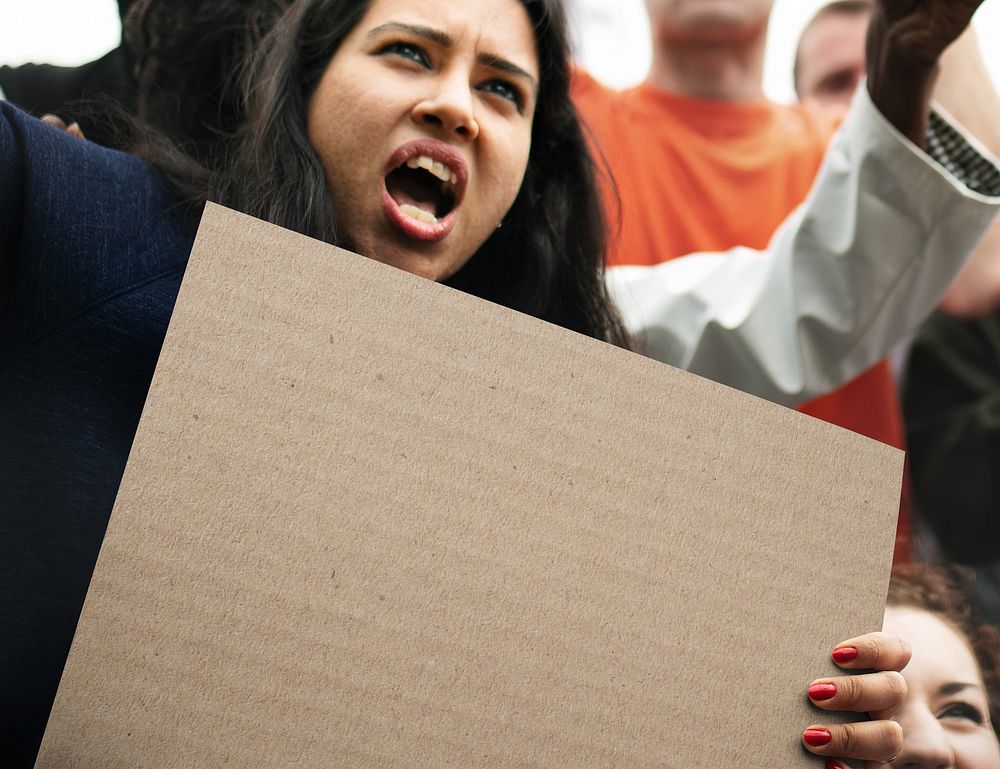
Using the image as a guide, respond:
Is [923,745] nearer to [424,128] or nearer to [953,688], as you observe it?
[953,688]

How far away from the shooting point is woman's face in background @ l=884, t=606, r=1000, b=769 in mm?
1024

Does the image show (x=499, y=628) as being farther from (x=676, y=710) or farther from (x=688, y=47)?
(x=688, y=47)

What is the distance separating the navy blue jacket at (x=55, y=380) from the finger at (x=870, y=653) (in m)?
0.52

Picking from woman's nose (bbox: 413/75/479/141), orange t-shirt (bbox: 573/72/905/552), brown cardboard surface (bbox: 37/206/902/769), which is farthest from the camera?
orange t-shirt (bbox: 573/72/905/552)

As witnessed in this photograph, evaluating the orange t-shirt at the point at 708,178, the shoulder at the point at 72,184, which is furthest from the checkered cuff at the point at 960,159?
the shoulder at the point at 72,184

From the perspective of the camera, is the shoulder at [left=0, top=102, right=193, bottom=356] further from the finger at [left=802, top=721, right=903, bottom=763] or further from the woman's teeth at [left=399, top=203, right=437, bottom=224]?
the finger at [left=802, top=721, right=903, bottom=763]

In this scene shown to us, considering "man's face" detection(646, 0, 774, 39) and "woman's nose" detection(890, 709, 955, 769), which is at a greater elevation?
"man's face" detection(646, 0, 774, 39)

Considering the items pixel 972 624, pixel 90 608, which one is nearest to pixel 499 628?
pixel 90 608

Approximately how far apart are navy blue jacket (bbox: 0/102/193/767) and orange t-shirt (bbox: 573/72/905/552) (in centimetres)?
76

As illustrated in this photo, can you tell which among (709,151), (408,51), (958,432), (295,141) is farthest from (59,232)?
(958,432)

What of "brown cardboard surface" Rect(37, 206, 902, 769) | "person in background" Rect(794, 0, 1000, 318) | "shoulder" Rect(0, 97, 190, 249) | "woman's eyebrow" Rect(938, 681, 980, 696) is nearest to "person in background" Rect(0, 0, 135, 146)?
"shoulder" Rect(0, 97, 190, 249)

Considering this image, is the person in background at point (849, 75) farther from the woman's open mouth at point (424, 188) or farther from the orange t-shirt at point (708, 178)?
the woman's open mouth at point (424, 188)

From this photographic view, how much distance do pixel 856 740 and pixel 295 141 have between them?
643 mm

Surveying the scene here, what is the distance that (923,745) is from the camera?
102cm
